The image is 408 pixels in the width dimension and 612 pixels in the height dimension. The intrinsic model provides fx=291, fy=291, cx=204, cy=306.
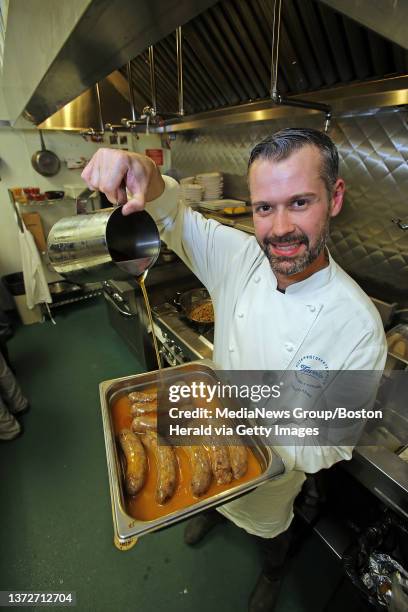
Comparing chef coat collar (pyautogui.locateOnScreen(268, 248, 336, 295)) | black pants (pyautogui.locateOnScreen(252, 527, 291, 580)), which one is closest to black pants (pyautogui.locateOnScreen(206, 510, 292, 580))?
black pants (pyautogui.locateOnScreen(252, 527, 291, 580))

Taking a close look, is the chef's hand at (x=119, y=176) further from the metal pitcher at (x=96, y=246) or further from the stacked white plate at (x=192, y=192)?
the stacked white plate at (x=192, y=192)

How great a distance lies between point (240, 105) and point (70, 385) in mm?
3003

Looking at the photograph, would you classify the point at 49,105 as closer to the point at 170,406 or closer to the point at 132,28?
the point at 132,28

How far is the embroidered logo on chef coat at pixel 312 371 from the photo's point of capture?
1.08m

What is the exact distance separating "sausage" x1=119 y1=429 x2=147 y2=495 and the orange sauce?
1.1 inches

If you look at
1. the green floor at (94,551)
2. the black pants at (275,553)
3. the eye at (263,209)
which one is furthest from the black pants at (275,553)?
the eye at (263,209)

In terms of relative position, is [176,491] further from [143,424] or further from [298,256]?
[298,256]

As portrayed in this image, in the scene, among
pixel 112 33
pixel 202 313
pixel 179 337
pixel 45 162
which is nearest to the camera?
pixel 112 33

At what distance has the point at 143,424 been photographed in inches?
A: 43.0

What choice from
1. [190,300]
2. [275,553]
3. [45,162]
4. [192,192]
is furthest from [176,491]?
[45,162]

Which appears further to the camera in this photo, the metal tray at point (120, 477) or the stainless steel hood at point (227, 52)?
the metal tray at point (120, 477)

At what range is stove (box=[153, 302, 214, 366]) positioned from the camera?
74.3 inches

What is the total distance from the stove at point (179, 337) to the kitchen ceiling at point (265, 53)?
1.67m

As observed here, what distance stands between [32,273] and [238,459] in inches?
145
